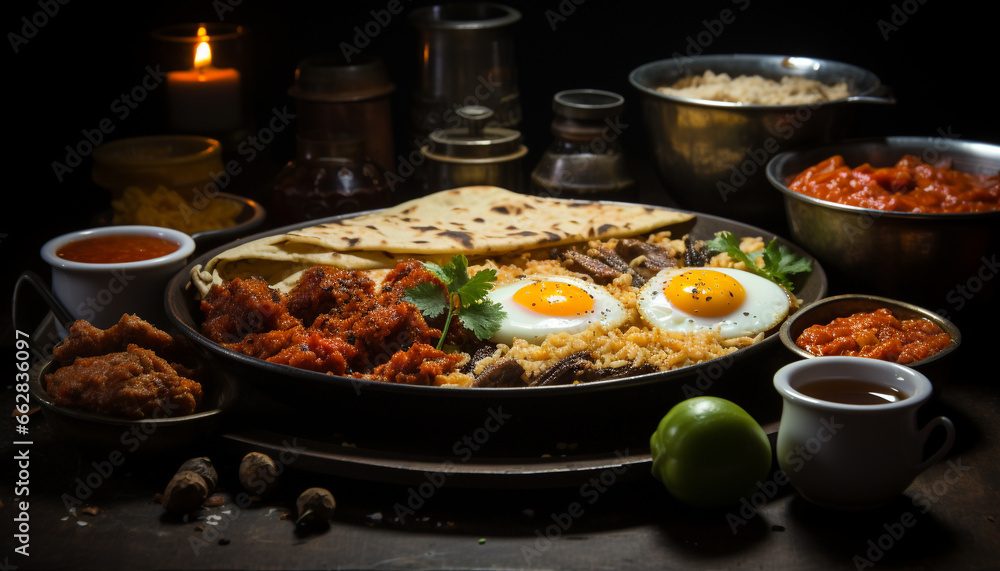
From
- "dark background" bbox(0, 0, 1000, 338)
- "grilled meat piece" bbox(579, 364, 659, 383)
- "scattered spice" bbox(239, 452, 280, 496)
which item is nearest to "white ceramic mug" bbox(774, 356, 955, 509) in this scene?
"grilled meat piece" bbox(579, 364, 659, 383)

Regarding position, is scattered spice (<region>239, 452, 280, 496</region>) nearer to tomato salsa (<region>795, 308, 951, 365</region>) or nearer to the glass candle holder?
tomato salsa (<region>795, 308, 951, 365</region>)

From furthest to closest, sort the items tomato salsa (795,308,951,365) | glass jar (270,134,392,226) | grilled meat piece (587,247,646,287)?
glass jar (270,134,392,226) → grilled meat piece (587,247,646,287) → tomato salsa (795,308,951,365)

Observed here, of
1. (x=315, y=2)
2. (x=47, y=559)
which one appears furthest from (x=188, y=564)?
(x=315, y=2)

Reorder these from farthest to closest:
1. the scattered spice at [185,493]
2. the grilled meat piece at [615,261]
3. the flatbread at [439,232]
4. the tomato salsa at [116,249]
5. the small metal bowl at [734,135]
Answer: the small metal bowl at [734,135] < the grilled meat piece at [615,261] < the flatbread at [439,232] < the tomato salsa at [116,249] < the scattered spice at [185,493]

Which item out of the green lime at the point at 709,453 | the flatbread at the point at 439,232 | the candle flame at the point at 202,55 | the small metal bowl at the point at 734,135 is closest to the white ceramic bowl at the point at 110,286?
the flatbread at the point at 439,232

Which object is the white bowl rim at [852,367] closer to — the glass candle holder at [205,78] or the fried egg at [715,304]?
the fried egg at [715,304]

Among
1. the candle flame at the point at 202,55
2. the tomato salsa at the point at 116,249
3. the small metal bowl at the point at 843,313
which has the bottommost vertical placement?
the small metal bowl at the point at 843,313

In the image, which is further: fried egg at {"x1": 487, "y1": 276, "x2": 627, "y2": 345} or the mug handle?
fried egg at {"x1": 487, "y1": 276, "x2": 627, "y2": 345}

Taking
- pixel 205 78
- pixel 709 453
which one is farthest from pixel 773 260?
pixel 205 78
